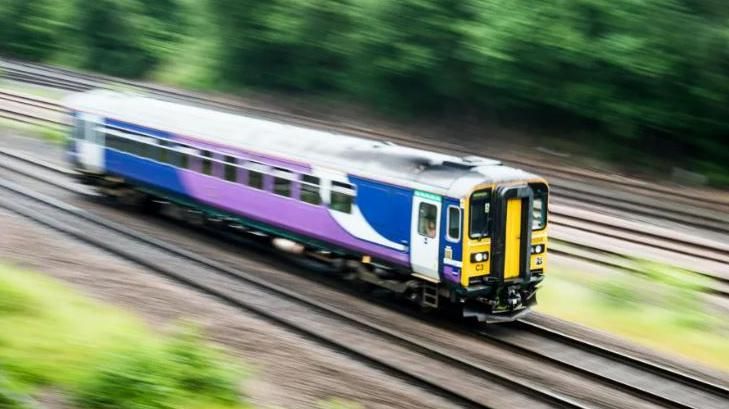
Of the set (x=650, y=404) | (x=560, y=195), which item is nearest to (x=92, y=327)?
(x=650, y=404)

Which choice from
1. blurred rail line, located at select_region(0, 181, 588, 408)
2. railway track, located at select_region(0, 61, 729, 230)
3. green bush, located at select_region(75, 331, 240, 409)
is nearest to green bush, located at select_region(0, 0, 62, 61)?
railway track, located at select_region(0, 61, 729, 230)

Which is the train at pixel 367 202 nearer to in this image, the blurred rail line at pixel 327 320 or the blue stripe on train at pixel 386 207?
the blue stripe on train at pixel 386 207

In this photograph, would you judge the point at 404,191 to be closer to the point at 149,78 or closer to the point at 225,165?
the point at 225,165

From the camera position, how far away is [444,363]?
1322 centimetres

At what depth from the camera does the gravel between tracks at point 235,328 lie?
459 inches

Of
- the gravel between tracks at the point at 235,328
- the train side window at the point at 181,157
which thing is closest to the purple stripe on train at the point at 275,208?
the train side window at the point at 181,157

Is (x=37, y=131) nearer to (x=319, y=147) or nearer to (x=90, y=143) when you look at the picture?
(x=90, y=143)

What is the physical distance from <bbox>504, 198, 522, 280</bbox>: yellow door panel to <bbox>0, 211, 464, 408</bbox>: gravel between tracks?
333 cm

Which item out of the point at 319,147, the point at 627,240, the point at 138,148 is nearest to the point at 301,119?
the point at 138,148

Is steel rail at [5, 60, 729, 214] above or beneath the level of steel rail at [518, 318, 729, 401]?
beneath

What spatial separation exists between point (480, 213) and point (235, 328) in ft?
13.3

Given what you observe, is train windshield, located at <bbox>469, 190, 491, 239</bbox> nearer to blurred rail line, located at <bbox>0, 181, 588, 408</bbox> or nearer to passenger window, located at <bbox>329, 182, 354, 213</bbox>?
blurred rail line, located at <bbox>0, 181, 588, 408</bbox>

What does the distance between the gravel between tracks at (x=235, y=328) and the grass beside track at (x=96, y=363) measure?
1.15 meters

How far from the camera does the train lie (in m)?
14.6
